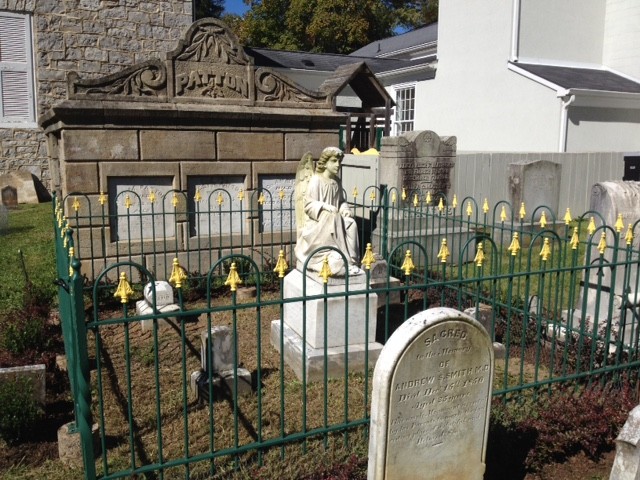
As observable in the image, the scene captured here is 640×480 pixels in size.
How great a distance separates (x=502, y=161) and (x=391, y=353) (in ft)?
33.8

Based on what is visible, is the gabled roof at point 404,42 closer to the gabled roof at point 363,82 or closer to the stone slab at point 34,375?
the gabled roof at point 363,82

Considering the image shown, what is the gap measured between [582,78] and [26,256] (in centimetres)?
1421

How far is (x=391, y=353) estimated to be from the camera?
3014mm

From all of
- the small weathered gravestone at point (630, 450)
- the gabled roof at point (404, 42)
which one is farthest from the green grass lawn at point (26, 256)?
the gabled roof at point (404, 42)

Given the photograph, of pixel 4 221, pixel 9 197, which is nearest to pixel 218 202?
pixel 4 221

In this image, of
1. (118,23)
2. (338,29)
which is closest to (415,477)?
(118,23)

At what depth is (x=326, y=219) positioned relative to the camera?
5773 millimetres

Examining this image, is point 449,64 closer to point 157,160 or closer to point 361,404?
point 157,160

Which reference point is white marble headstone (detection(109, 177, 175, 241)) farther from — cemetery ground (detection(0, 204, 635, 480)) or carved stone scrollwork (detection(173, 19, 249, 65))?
cemetery ground (detection(0, 204, 635, 480))

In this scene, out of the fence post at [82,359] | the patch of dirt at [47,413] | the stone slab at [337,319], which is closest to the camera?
the fence post at [82,359]

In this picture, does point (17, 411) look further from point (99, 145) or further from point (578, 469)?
point (99, 145)

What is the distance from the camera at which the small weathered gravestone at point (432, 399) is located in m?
3.05

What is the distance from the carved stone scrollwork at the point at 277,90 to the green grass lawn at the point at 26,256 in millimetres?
3775

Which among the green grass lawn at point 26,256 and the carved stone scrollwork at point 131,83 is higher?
the carved stone scrollwork at point 131,83
